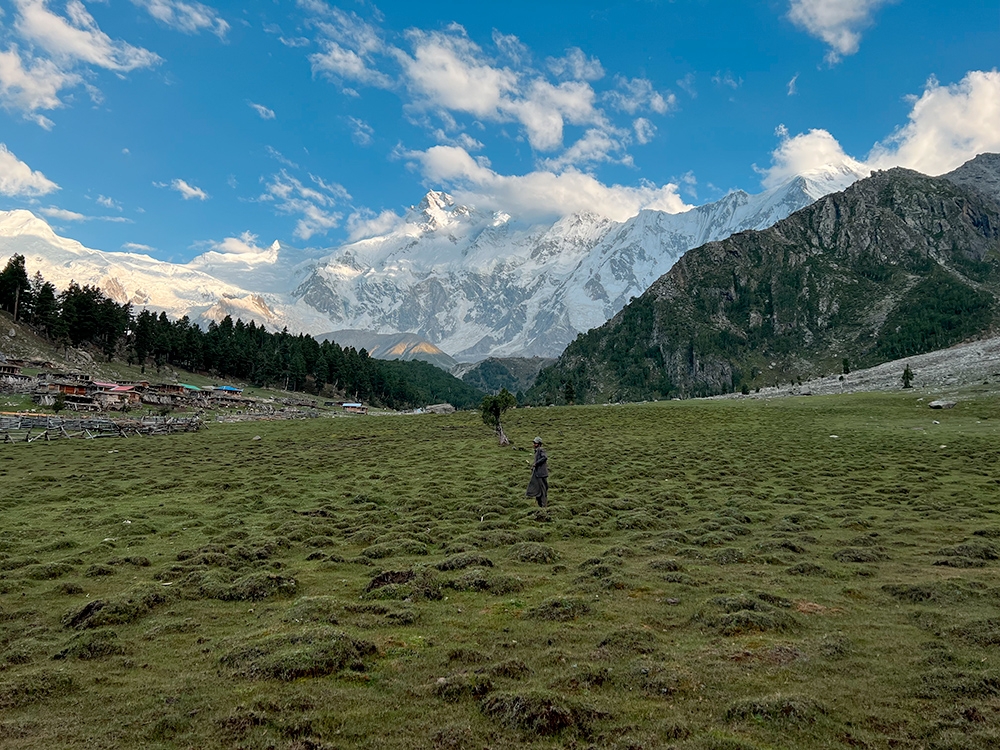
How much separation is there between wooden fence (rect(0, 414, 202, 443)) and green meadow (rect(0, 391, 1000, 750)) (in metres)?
30.9

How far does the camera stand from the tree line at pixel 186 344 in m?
113

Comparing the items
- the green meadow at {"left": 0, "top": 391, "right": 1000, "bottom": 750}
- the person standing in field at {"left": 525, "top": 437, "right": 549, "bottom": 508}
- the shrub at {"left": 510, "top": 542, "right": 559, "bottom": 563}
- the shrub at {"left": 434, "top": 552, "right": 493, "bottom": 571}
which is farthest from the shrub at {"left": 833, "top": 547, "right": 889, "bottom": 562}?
the person standing in field at {"left": 525, "top": 437, "right": 549, "bottom": 508}

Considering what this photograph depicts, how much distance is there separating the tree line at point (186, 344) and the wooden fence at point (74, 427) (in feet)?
191

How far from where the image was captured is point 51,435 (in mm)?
56531

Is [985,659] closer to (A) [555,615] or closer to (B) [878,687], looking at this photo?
(B) [878,687]

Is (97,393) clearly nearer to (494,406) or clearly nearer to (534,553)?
(494,406)

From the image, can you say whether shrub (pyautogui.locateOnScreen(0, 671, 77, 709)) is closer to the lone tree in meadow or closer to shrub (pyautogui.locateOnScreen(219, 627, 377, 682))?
shrub (pyautogui.locateOnScreen(219, 627, 377, 682))

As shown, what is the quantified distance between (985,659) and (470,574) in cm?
1154

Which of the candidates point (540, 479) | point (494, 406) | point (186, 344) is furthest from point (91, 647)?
point (186, 344)

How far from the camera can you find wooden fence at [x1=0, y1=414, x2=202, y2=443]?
56.5 m

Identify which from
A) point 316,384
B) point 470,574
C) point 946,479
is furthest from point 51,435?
point 316,384

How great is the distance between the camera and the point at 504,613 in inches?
524

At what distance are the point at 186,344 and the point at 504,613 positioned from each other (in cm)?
14589

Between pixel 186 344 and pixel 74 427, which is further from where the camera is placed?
pixel 186 344
